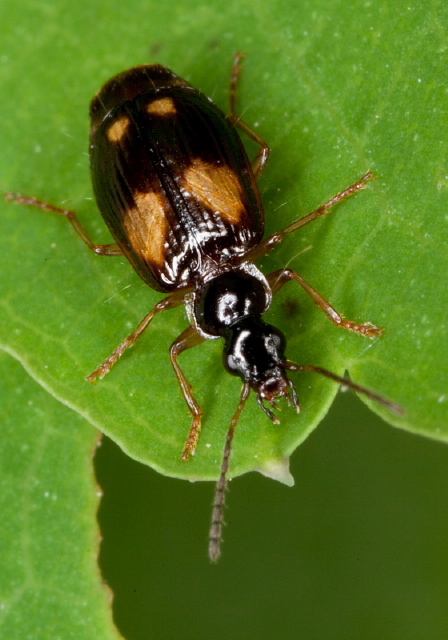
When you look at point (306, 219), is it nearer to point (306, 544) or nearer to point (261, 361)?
point (261, 361)

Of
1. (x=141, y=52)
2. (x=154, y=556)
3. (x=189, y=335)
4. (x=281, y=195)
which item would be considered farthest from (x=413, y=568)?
(x=141, y=52)

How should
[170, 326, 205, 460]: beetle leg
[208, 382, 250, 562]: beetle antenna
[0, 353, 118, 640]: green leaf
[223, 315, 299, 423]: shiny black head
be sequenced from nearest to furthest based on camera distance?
[208, 382, 250, 562]: beetle antenna
[223, 315, 299, 423]: shiny black head
[170, 326, 205, 460]: beetle leg
[0, 353, 118, 640]: green leaf

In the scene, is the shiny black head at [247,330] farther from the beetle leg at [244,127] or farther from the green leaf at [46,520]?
the green leaf at [46,520]

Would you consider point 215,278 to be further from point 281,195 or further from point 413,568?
point 413,568

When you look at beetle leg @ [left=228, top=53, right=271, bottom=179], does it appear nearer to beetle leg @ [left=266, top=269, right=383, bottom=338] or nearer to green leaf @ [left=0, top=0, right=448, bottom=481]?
green leaf @ [left=0, top=0, right=448, bottom=481]

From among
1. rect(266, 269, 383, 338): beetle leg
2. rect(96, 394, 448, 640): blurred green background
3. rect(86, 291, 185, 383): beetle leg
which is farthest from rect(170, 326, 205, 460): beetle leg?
rect(96, 394, 448, 640): blurred green background

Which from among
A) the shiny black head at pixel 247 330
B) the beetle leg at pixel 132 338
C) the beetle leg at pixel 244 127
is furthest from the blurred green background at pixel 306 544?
the beetle leg at pixel 244 127
